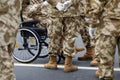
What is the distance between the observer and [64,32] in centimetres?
624

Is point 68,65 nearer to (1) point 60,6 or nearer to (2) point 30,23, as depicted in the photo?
(1) point 60,6

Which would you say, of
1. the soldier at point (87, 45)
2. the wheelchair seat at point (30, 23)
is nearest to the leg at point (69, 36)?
the soldier at point (87, 45)

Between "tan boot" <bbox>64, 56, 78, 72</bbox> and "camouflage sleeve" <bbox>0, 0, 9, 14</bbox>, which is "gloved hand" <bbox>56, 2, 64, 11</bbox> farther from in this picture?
"camouflage sleeve" <bbox>0, 0, 9, 14</bbox>

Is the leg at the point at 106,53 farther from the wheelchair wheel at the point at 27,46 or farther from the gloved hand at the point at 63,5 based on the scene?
the wheelchair wheel at the point at 27,46

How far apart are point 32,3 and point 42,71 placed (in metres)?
1.43

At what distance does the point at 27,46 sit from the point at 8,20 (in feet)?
11.1

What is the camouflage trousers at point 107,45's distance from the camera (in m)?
4.66

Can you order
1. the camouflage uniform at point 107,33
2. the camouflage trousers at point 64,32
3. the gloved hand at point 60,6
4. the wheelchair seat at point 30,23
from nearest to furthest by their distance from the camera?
the camouflage uniform at point 107,33 < the gloved hand at point 60,6 < the camouflage trousers at point 64,32 < the wheelchair seat at point 30,23

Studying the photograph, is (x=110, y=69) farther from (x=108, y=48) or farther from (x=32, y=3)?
(x=32, y=3)

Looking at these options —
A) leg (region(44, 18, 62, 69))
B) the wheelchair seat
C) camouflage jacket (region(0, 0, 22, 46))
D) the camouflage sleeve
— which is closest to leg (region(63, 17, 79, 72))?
leg (region(44, 18, 62, 69))

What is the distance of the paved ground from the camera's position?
19.8 feet

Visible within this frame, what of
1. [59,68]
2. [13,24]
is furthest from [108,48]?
[59,68]

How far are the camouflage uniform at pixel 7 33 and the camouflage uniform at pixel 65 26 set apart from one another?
225 centimetres

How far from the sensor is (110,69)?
4852mm
